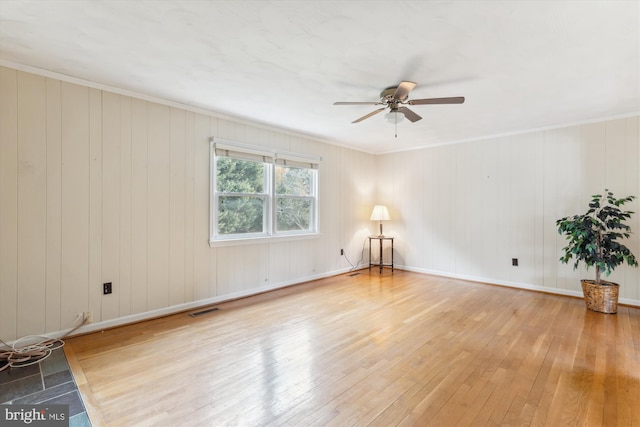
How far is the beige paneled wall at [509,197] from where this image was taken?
12.8ft

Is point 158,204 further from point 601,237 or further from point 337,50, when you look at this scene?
point 601,237

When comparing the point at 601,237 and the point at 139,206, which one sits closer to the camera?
the point at 139,206

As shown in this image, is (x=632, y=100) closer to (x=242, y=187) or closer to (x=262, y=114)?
(x=262, y=114)

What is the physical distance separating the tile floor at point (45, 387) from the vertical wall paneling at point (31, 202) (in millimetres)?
543

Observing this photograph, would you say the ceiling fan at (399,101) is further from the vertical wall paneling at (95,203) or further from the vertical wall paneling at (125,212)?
the vertical wall paneling at (95,203)

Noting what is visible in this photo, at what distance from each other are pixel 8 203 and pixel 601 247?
613 centimetres

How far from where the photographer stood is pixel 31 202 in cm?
260

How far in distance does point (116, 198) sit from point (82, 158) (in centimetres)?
47

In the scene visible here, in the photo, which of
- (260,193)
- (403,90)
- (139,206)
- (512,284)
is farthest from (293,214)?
(512,284)

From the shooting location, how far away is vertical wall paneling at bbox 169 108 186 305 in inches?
136

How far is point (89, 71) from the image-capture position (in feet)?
8.72

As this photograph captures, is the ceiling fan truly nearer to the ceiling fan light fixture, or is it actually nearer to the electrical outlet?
the ceiling fan light fixture

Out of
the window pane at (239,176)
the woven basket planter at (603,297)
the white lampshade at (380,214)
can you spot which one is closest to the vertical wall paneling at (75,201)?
the window pane at (239,176)

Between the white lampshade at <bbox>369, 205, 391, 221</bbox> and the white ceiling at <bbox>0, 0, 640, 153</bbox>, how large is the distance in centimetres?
252
